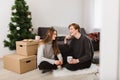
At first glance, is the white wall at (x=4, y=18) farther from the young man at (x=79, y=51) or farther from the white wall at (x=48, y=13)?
the young man at (x=79, y=51)

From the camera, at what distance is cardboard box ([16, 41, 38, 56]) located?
3.15 meters

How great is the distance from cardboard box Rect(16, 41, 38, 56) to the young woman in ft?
0.85

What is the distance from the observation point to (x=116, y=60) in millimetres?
408

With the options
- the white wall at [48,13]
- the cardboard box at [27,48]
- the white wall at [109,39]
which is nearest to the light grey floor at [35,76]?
the cardboard box at [27,48]

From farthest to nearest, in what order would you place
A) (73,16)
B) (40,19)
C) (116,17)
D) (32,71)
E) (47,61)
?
(73,16), (40,19), (32,71), (47,61), (116,17)

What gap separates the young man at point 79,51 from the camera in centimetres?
293

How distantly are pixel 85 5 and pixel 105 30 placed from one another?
5626mm

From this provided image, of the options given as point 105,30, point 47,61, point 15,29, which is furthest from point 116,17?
point 15,29

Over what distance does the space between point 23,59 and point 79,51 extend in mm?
1051

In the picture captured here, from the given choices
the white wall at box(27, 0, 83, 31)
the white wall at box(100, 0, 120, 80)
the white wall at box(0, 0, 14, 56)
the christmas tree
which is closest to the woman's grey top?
the christmas tree

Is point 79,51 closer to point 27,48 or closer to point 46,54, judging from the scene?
point 46,54

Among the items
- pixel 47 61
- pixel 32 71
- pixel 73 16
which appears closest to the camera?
pixel 47 61

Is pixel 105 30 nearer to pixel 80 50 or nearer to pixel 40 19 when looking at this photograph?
pixel 80 50

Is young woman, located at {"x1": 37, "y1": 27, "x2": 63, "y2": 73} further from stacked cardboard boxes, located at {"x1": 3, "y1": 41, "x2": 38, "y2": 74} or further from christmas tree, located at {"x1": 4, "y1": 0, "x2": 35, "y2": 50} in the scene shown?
christmas tree, located at {"x1": 4, "y1": 0, "x2": 35, "y2": 50}
